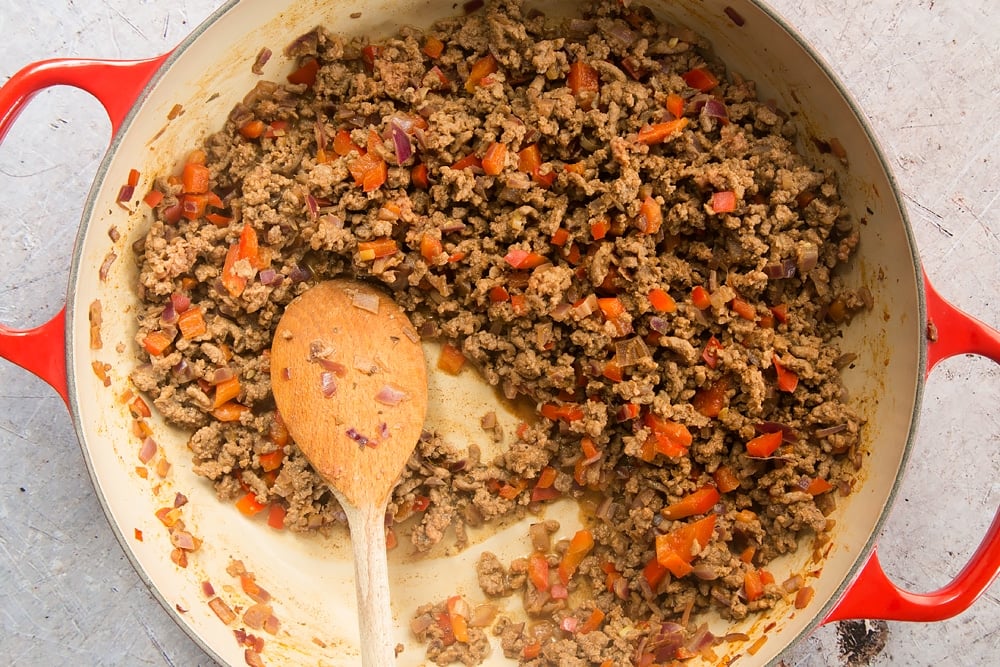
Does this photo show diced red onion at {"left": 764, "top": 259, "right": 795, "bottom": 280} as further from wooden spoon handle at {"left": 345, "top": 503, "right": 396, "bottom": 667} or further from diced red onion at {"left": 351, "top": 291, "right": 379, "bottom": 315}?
wooden spoon handle at {"left": 345, "top": 503, "right": 396, "bottom": 667}

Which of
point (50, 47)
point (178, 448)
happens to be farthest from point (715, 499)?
point (50, 47)

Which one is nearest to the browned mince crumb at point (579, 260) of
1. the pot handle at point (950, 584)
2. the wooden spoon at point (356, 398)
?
the wooden spoon at point (356, 398)

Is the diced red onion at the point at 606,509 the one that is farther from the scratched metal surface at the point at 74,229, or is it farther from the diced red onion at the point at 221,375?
the diced red onion at the point at 221,375

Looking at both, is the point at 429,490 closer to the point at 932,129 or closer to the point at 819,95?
the point at 819,95

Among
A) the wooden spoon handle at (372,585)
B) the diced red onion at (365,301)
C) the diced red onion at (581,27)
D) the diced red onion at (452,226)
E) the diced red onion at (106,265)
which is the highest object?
the diced red onion at (581,27)

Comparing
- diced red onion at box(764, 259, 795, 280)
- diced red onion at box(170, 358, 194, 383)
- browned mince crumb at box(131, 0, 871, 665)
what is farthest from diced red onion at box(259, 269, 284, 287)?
diced red onion at box(764, 259, 795, 280)

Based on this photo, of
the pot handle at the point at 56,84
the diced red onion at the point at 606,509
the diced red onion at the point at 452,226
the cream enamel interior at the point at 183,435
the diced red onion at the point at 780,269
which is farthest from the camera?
the diced red onion at the point at 606,509
